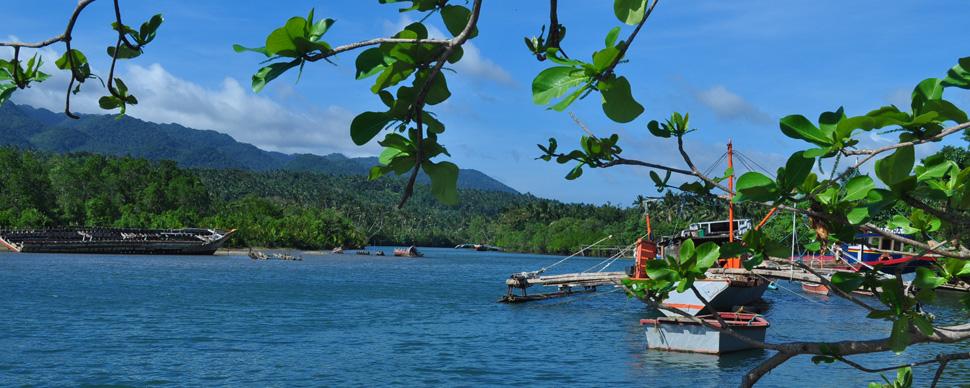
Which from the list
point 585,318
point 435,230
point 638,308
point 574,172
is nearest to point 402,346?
point 585,318

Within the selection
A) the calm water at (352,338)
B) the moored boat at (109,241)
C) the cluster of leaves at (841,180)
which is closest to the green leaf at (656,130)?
the cluster of leaves at (841,180)

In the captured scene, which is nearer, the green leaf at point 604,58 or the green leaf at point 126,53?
the green leaf at point 604,58

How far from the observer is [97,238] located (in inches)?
3243

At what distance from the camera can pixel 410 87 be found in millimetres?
1328

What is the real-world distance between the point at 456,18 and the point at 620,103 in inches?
13.2

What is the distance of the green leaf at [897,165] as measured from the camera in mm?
1533

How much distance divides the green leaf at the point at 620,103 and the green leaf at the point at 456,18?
11.1 inches

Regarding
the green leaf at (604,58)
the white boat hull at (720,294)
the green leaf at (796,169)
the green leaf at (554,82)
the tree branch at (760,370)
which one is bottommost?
the white boat hull at (720,294)

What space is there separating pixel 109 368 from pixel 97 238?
70.3m

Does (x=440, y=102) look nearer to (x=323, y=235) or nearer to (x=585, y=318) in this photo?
(x=585, y=318)

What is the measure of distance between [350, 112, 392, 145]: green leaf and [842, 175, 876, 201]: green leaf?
3.85 ft

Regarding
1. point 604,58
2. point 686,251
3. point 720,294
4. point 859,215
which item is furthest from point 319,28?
point 720,294

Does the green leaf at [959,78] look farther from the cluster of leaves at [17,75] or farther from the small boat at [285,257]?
the small boat at [285,257]

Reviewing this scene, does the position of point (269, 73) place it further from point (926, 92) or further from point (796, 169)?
point (926, 92)
